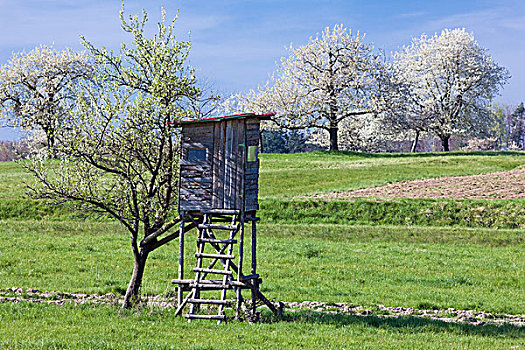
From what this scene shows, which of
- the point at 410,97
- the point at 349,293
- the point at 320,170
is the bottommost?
the point at 349,293

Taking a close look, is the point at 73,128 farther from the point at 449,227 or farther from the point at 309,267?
the point at 449,227

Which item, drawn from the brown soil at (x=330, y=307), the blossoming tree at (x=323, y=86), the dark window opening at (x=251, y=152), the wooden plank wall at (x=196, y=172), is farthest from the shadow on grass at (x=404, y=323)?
the blossoming tree at (x=323, y=86)

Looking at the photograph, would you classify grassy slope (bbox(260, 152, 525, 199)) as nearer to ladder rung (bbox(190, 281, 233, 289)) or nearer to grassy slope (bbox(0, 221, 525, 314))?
grassy slope (bbox(0, 221, 525, 314))

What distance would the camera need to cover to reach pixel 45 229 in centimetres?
3095

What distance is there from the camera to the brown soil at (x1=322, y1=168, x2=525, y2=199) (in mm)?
35562

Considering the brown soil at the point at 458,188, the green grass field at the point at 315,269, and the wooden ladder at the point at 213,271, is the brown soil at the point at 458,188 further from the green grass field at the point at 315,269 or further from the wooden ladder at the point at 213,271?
the wooden ladder at the point at 213,271

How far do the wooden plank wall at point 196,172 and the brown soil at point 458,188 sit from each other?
2211 cm

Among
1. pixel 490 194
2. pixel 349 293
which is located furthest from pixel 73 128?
pixel 490 194

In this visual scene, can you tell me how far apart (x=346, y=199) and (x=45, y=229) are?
1773 cm

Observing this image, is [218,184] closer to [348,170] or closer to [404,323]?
[404,323]

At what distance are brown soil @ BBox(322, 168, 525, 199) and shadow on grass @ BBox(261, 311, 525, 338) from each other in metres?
22.1

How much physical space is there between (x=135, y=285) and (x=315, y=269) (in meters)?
8.18

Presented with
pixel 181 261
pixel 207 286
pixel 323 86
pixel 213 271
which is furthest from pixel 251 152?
pixel 323 86

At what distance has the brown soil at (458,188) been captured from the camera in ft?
117
